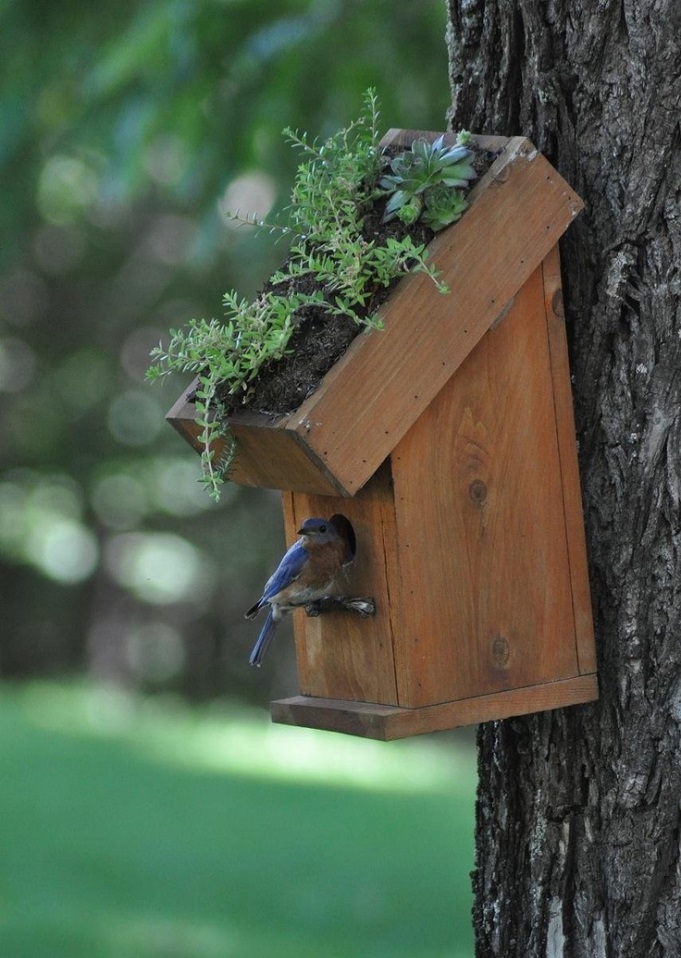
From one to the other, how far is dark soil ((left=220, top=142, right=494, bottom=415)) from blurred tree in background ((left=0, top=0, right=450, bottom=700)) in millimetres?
2652

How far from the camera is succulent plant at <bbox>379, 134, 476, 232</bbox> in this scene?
2.11m

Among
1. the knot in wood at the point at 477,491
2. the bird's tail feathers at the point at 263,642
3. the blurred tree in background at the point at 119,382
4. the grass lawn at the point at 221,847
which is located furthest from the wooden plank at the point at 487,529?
the blurred tree in background at the point at 119,382

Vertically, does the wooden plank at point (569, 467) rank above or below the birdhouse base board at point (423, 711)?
above

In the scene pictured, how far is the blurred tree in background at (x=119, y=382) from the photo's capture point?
15.9ft

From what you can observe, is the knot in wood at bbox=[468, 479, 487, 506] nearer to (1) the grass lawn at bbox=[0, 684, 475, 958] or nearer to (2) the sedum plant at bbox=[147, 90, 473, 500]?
(2) the sedum plant at bbox=[147, 90, 473, 500]

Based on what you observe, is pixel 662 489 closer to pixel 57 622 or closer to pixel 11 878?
pixel 11 878

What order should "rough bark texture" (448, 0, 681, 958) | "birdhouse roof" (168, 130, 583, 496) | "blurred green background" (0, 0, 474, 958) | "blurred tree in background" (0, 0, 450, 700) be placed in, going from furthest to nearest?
"blurred tree in background" (0, 0, 450, 700)
"blurred green background" (0, 0, 474, 958)
"rough bark texture" (448, 0, 681, 958)
"birdhouse roof" (168, 130, 583, 496)

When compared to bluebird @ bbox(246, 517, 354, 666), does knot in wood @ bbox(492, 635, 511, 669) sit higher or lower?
lower

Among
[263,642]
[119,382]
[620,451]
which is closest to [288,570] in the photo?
[263,642]

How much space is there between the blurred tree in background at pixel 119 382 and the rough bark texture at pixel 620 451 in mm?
2596

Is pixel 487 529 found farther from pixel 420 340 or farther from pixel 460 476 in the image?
pixel 420 340

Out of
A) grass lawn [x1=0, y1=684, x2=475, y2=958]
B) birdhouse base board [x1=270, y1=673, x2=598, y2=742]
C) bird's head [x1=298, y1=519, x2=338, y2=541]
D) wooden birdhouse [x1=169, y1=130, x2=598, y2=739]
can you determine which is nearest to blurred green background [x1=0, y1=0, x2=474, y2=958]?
grass lawn [x1=0, y1=684, x2=475, y2=958]

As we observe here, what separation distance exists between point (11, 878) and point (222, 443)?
11.2ft

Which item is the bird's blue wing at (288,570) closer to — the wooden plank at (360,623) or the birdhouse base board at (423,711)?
the wooden plank at (360,623)
